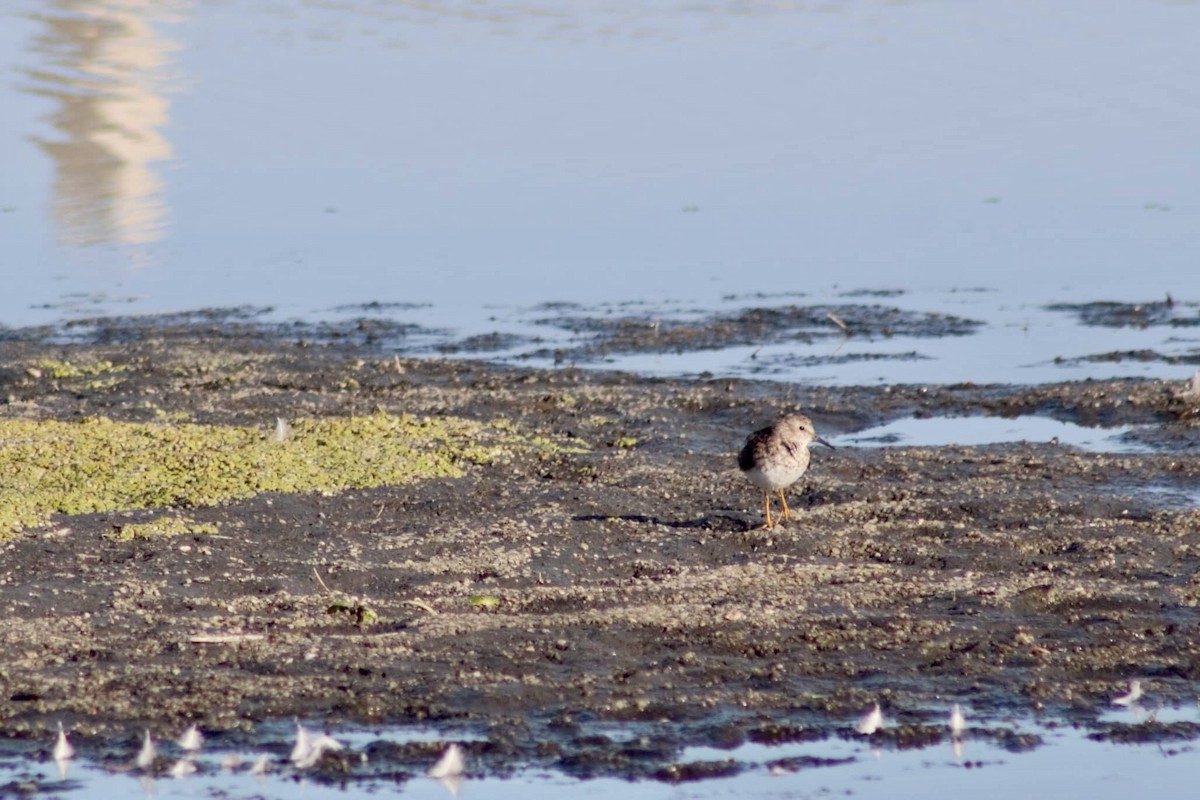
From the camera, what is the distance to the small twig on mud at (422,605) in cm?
690

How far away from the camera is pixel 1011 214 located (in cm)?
1745

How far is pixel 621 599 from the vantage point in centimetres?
706

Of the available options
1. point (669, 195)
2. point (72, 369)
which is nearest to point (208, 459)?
point (72, 369)

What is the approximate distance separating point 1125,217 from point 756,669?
12042 mm

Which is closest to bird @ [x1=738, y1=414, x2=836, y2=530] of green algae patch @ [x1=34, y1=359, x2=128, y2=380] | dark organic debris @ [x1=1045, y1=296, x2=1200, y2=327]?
green algae patch @ [x1=34, y1=359, x2=128, y2=380]

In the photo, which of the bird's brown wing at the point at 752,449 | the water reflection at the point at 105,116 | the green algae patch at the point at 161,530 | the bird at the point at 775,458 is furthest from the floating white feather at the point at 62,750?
the water reflection at the point at 105,116

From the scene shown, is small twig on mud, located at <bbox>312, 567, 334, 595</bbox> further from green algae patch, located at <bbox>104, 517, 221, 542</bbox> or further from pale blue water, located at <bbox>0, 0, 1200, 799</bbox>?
pale blue water, located at <bbox>0, 0, 1200, 799</bbox>

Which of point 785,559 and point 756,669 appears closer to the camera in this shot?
point 756,669

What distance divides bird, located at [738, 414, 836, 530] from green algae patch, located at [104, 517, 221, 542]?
2.40m

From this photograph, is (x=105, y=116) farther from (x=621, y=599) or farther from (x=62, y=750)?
(x=62, y=750)

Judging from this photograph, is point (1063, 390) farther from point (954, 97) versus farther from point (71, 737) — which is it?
point (954, 97)

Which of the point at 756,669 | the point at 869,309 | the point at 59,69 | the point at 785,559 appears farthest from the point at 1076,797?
the point at 59,69

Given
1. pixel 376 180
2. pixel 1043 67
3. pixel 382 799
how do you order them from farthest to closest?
pixel 1043 67, pixel 376 180, pixel 382 799

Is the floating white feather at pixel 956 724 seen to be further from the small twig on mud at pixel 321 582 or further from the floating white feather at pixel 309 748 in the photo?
the small twig on mud at pixel 321 582
